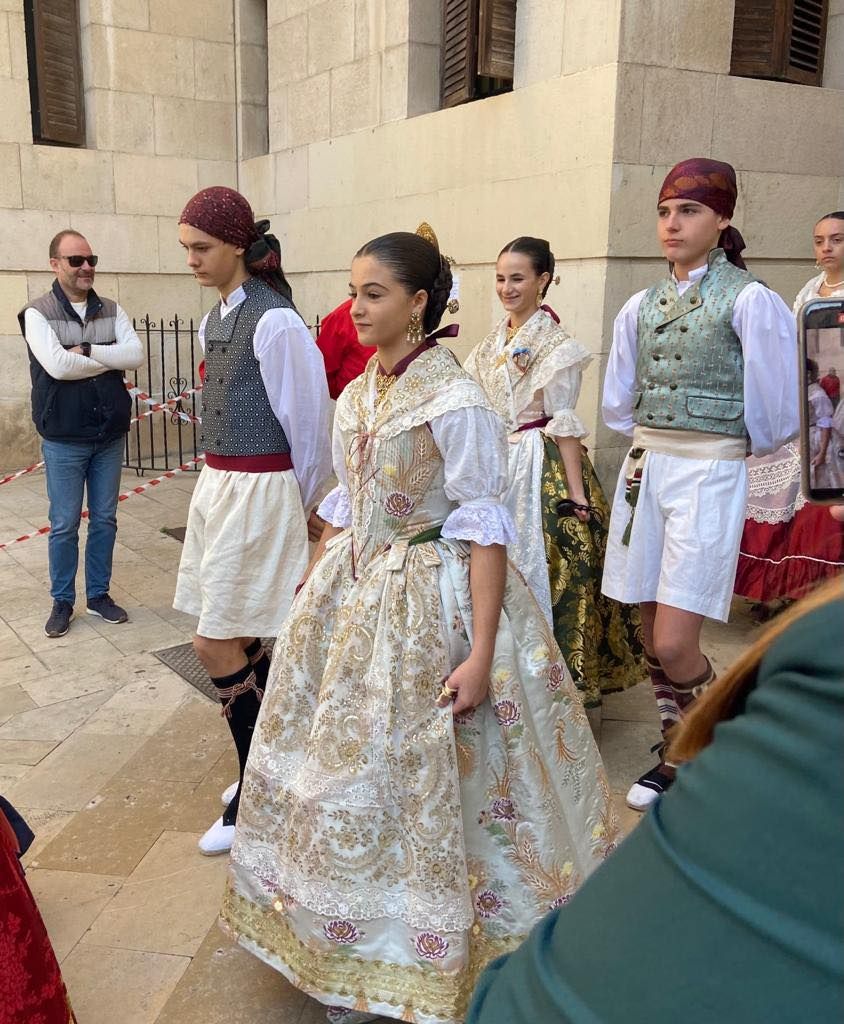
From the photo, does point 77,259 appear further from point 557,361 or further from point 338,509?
point 338,509

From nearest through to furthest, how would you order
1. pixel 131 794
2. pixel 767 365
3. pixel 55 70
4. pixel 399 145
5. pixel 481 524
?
1. pixel 481 524
2. pixel 767 365
3. pixel 131 794
4. pixel 399 145
5. pixel 55 70

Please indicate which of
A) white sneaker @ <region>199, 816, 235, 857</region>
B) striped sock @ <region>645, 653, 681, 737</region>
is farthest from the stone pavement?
striped sock @ <region>645, 653, 681, 737</region>

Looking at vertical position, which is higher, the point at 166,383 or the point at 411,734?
the point at 166,383

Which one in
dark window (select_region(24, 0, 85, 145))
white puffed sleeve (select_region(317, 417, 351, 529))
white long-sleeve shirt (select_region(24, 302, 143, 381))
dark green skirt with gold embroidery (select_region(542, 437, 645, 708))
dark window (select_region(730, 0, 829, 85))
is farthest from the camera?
dark window (select_region(24, 0, 85, 145))

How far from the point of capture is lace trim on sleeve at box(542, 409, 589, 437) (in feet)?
12.3

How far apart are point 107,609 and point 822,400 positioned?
4801mm

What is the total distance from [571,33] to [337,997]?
5180 millimetres

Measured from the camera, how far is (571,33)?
537 cm

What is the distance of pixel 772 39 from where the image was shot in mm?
5676

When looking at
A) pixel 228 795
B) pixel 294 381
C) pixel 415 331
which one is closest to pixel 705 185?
pixel 415 331

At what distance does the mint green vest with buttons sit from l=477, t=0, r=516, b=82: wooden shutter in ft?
11.8

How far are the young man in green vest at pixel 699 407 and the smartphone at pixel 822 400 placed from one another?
2085 mm

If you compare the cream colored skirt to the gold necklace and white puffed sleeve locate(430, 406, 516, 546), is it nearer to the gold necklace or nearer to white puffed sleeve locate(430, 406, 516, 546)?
the gold necklace

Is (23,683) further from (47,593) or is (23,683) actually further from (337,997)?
(337,997)
